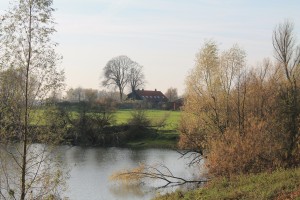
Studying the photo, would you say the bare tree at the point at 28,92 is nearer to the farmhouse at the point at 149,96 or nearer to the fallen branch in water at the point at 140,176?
the fallen branch in water at the point at 140,176

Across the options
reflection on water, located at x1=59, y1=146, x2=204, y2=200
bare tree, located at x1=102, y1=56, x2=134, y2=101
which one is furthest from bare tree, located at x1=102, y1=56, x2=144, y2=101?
reflection on water, located at x1=59, y1=146, x2=204, y2=200

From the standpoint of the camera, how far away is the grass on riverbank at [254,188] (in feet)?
51.8

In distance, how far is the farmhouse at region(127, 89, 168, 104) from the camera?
11294cm

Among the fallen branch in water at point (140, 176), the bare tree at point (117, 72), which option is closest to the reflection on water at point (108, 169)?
the fallen branch in water at point (140, 176)

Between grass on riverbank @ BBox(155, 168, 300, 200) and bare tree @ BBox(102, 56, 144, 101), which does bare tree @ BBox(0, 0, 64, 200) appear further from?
bare tree @ BBox(102, 56, 144, 101)

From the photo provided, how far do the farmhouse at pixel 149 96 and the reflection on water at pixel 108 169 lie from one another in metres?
55.7

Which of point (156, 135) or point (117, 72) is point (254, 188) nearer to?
point (156, 135)

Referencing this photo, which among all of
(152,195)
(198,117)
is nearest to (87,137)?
(198,117)

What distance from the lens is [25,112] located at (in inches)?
602

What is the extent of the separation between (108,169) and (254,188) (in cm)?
2280

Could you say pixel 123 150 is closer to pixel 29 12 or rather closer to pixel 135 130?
pixel 135 130

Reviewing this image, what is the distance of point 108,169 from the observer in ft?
127

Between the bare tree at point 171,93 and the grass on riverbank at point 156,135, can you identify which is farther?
the bare tree at point 171,93

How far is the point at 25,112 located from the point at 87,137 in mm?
48631
